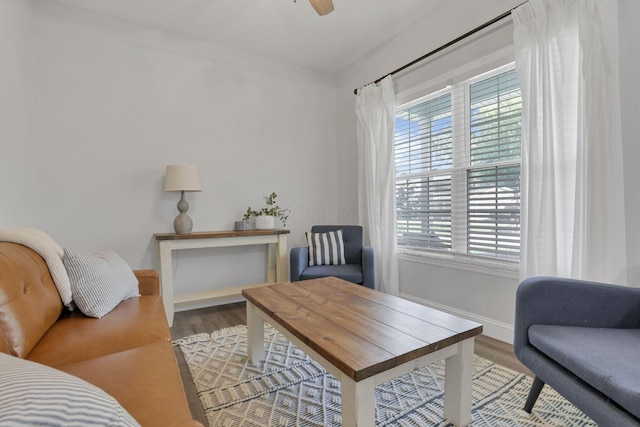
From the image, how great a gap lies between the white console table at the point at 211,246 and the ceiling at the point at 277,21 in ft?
6.50

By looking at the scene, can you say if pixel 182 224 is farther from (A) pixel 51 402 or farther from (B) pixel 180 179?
(A) pixel 51 402

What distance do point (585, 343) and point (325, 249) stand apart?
216cm

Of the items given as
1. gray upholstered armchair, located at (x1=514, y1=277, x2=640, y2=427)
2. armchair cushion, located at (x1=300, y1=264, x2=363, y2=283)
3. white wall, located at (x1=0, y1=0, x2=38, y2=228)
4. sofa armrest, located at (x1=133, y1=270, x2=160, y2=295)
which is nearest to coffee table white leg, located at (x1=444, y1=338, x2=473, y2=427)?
gray upholstered armchair, located at (x1=514, y1=277, x2=640, y2=427)

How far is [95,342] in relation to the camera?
1.32 meters

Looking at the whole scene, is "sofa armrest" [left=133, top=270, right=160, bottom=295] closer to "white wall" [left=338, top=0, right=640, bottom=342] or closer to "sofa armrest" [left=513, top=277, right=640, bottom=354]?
"sofa armrest" [left=513, top=277, right=640, bottom=354]

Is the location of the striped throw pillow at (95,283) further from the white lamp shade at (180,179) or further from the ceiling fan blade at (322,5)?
the ceiling fan blade at (322,5)

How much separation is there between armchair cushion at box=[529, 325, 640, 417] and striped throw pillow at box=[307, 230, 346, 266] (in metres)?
1.92

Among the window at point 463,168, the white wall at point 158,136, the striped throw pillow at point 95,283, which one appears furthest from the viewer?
the white wall at point 158,136

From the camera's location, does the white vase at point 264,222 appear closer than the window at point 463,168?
No

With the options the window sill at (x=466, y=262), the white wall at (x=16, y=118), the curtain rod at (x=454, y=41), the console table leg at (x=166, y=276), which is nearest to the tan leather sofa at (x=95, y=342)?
the white wall at (x=16, y=118)

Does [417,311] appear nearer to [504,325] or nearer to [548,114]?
[504,325]

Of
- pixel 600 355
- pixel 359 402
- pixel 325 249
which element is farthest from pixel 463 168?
pixel 359 402

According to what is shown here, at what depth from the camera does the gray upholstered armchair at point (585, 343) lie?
1.00 meters

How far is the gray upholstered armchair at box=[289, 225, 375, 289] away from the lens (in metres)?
2.81
